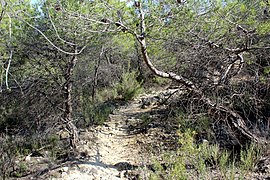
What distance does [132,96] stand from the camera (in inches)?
387

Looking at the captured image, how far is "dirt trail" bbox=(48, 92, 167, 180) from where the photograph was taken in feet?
14.6

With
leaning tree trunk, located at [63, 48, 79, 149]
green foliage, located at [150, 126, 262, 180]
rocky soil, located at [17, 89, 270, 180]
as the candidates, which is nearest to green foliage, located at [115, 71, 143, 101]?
rocky soil, located at [17, 89, 270, 180]

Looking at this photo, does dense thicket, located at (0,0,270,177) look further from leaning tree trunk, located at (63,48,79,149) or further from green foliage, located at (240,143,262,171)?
green foliage, located at (240,143,262,171)

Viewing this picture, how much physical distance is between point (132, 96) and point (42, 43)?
5547 mm

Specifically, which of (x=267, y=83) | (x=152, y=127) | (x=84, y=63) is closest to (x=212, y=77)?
(x=267, y=83)

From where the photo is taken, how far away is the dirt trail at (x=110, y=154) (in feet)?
14.6

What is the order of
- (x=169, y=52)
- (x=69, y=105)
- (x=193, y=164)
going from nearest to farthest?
1. (x=193, y=164)
2. (x=169, y=52)
3. (x=69, y=105)

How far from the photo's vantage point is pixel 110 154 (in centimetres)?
544

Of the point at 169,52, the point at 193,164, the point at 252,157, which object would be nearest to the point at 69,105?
the point at 169,52

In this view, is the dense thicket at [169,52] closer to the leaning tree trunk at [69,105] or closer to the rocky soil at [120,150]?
the leaning tree trunk at [69,105]

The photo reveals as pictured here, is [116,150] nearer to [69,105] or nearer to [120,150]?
[120,150]

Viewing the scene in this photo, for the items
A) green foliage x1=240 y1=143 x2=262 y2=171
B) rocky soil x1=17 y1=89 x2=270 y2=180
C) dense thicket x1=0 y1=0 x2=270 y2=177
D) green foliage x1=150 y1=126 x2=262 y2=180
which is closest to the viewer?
green foliage x1=150 y1=126 x2=262 y2=180

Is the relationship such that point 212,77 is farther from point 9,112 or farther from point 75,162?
point 9,112

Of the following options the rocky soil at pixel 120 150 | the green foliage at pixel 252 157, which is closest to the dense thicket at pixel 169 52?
the green foliage at pixel 252 157
